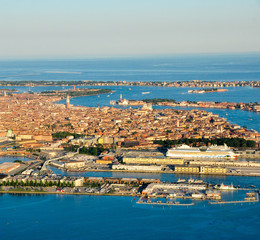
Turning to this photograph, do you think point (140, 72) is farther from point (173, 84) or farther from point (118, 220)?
point (118, 220)

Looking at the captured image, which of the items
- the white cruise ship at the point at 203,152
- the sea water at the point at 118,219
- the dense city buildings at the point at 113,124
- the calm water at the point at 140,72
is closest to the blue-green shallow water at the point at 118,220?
the sea water at the point at 118,219

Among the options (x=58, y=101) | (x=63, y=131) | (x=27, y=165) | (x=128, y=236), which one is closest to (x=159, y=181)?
(x=128, y=236)

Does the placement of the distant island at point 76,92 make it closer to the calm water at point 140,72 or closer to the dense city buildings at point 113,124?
the dense city buildings at point 113,124

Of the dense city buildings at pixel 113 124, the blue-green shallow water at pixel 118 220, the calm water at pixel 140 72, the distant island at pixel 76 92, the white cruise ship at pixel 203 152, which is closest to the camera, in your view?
the blue-green shallow water at pixel 118 220

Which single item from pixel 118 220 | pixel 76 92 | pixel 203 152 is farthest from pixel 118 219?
pixel 76 92

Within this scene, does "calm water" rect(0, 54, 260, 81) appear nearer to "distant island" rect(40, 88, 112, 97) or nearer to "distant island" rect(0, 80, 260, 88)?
"distant island" rect(0, 80, 260, 88)
